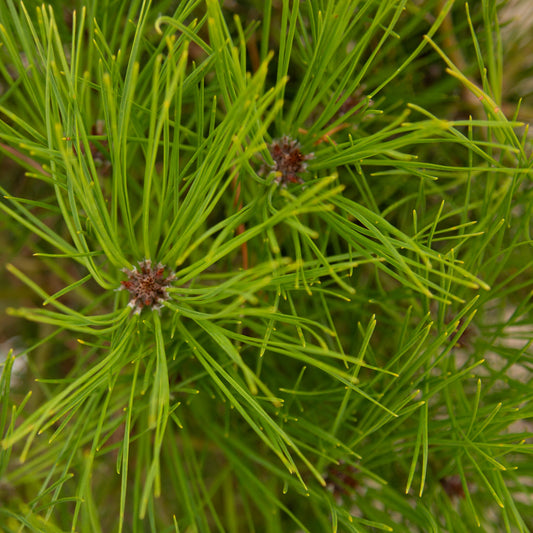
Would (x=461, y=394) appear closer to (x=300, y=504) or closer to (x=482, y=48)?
(x=300, y=504)

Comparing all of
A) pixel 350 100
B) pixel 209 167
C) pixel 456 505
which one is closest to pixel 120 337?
pixel 209 167

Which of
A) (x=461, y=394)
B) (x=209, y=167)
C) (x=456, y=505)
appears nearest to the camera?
(x=209, y=167)

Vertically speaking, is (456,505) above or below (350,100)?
below

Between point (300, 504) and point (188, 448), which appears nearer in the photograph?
point (188, 448)

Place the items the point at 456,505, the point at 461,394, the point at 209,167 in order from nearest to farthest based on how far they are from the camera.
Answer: the point at 209,167
the point at 461,394
the point at 456,505

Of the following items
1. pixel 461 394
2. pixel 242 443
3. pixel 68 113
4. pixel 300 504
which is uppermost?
pixel 68 113

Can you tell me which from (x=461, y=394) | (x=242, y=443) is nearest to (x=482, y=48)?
(x=461, y=394)
